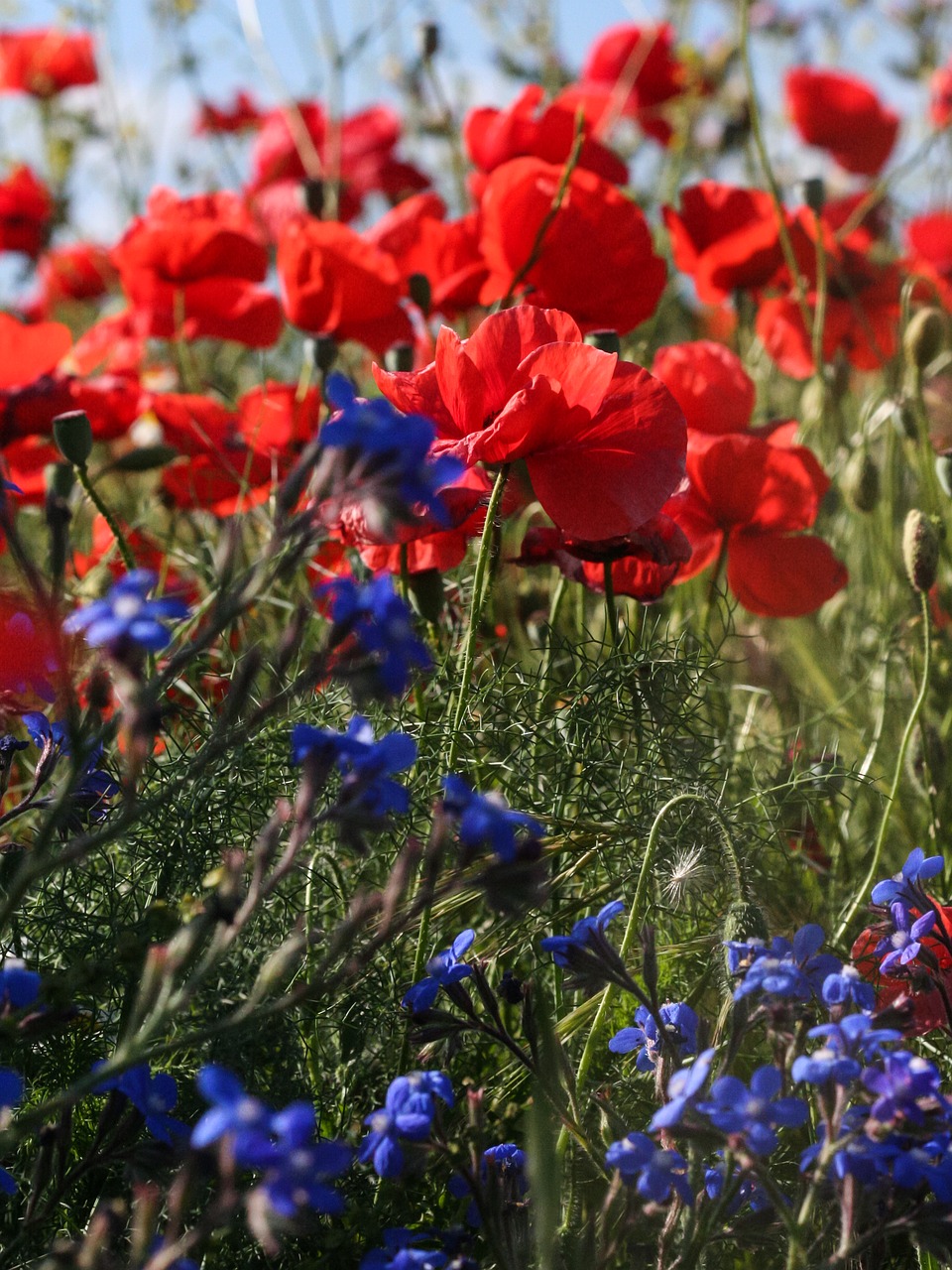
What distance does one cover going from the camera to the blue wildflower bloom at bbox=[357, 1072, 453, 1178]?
0.51 metres

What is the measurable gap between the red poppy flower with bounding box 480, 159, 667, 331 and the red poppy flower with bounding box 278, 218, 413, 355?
15 cm

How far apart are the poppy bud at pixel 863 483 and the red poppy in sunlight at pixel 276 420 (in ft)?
1.41

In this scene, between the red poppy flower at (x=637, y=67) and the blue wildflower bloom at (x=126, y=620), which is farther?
the red poppy flower at (x=637, y=67)

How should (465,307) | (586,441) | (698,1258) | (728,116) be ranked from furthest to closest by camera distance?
(728,116)
(465,307)
(586,441)
(698,1258)

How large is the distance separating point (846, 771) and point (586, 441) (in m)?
0.22

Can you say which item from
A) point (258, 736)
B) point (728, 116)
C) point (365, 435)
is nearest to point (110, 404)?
point (258, 736)

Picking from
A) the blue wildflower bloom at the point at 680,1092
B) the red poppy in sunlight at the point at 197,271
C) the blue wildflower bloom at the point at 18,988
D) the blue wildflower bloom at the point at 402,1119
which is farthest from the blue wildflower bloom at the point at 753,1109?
the red poppy in sunlight at the point at 197,271

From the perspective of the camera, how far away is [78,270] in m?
2.12

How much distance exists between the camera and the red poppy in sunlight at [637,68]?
1766 millimetres

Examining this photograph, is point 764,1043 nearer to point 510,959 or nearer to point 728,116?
point 510,959

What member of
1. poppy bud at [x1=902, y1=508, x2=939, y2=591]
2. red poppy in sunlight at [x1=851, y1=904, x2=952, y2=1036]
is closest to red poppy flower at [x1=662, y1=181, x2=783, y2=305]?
poppy bud at [x1=902, y1=508, x2=939, y2=591]

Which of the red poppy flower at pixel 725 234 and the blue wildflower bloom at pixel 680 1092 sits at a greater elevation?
the red poppy flower at pixel 725 234

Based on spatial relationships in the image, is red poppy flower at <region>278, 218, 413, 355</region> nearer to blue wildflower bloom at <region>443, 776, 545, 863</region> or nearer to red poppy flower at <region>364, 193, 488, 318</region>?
red poppy flower at <region>364, 193, 488, 318</region>

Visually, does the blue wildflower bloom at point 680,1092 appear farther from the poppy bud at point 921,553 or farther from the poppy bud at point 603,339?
the poppy bud at point 603,339
